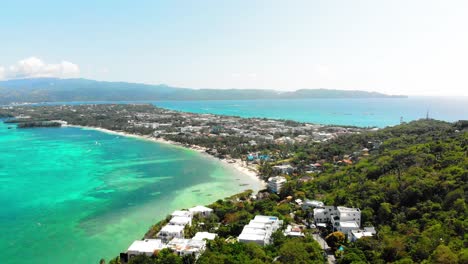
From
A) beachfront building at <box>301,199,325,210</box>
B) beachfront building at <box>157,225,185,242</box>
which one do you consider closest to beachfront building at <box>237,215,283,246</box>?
beachfront building at <box>301,199,325,210</box>

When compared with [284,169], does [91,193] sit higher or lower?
lower

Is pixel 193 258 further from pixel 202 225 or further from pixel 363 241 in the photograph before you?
pixel 363 241

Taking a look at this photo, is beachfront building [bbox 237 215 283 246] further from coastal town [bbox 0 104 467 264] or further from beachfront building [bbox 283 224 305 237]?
beachfront building [bbox 283 224 305 237]

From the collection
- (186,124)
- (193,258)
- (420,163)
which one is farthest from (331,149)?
(186,124)

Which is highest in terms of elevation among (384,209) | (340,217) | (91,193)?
(384,209)

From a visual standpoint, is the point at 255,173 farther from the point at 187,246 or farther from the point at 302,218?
the point at 187,246

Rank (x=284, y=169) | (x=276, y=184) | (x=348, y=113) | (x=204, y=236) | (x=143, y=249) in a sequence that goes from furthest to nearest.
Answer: (x=348, y=113), (x=284, y=169), (x=276, y=184), (x=204, y=236), (x=143, y=249)

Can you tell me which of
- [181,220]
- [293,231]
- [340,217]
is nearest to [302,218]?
[340,217]
